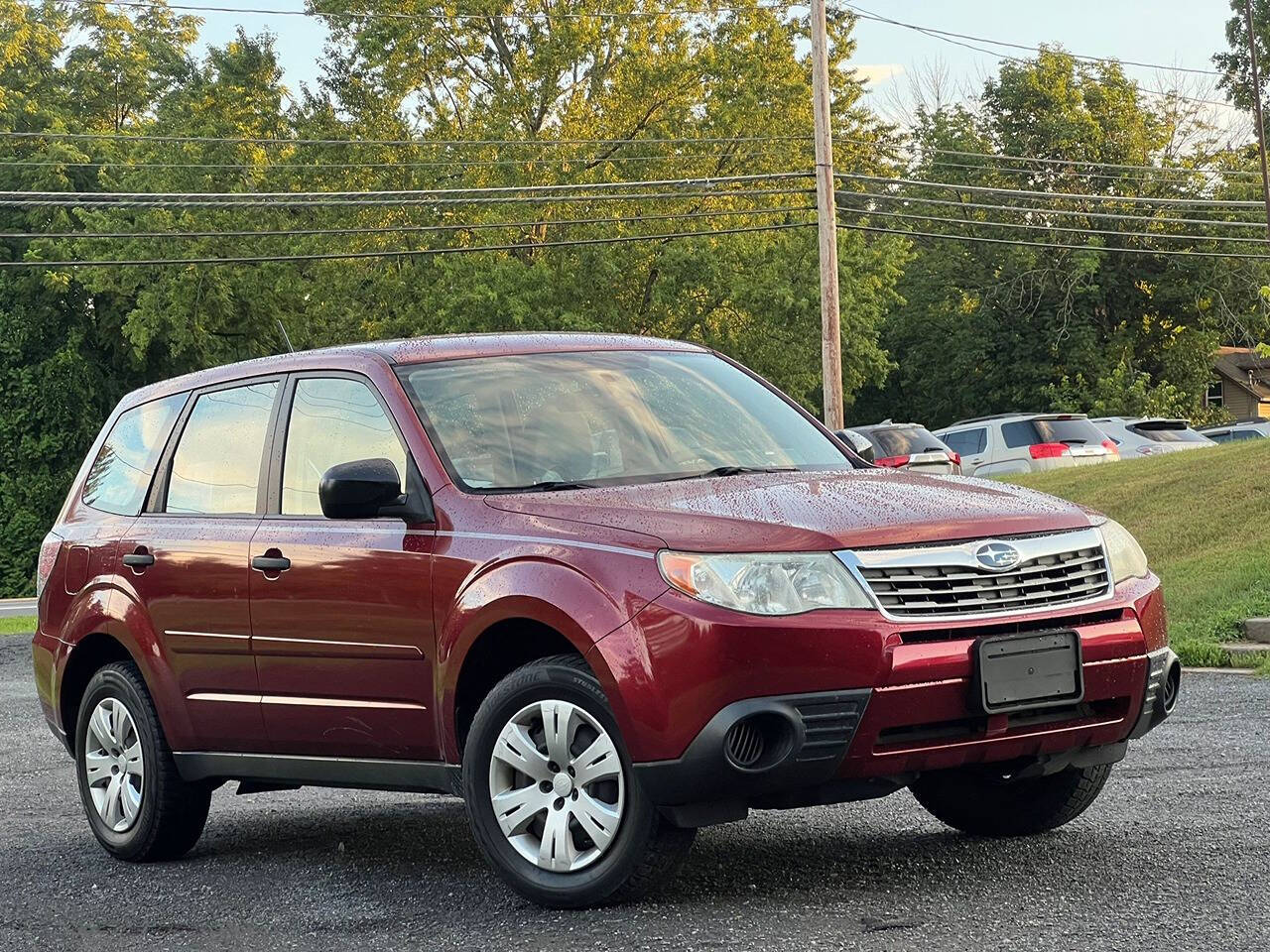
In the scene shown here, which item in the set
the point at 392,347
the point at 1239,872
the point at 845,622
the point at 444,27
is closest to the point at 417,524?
the point at 392,347

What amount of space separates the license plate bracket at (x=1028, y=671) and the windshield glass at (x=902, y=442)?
1874 centimetres

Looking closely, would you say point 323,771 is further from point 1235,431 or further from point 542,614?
point 1235,431

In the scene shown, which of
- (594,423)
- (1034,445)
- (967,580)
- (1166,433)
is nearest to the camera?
(967,580)

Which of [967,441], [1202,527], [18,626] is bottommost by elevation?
[18,626]

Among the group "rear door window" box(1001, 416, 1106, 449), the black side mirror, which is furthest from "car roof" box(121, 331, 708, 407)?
"rear door window" box(1001, 416, 1106, 449)

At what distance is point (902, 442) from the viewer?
81.1 ft

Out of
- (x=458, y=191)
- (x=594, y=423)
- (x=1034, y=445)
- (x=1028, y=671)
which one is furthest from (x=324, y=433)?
(x=458, y=191)

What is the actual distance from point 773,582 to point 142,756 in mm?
3121

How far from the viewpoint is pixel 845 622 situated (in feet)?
16.4

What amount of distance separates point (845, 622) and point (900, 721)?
0.33 metres

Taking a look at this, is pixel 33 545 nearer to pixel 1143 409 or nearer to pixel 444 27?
pixel 444 27

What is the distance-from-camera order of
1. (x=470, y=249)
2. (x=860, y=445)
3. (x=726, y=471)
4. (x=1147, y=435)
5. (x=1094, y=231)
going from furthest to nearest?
(x=1094, y=231)
(x=470, y=249)
(x=1147, y=435)
(x=860, y=445)
(x=726, y=471)

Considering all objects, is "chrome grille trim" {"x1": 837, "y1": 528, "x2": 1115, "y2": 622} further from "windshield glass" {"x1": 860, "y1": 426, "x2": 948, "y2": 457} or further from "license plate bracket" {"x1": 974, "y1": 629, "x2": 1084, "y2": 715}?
"windshield glass" {"x1": 860, "y1": 426, "x2": 948, "y2": 457}

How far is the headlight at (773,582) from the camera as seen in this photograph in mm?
5035
